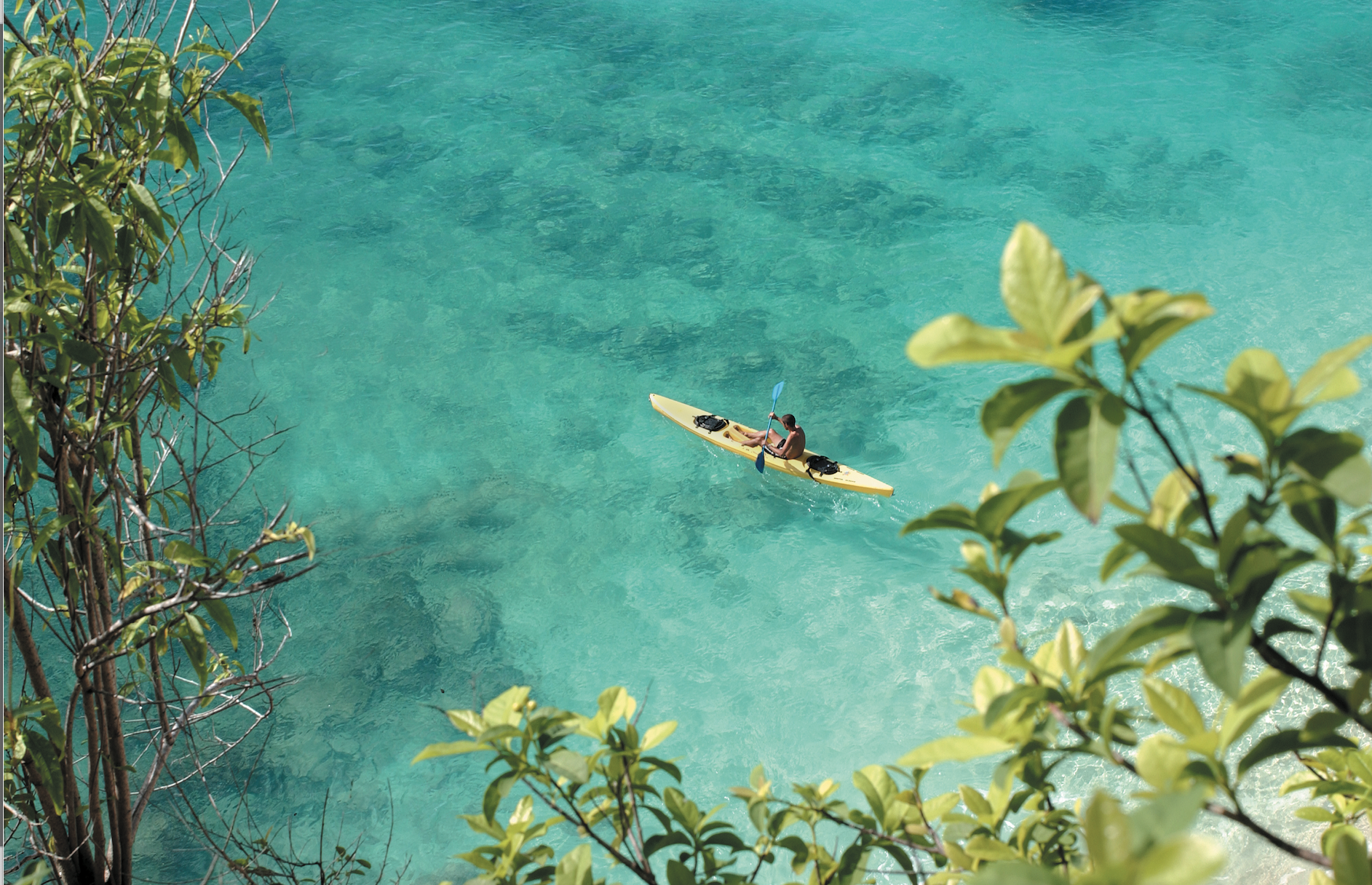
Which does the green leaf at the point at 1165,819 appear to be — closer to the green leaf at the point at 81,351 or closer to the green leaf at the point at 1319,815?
the green leaf at the point at 1319,815

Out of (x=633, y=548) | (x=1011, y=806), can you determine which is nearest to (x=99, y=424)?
(x=1011, y=806)

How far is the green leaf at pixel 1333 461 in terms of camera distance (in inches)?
34.6

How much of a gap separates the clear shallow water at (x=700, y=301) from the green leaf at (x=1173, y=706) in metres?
4.99

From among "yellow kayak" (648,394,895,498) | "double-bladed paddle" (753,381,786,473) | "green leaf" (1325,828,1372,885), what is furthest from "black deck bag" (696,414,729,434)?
"green leaf" (1325,828,1372,885)

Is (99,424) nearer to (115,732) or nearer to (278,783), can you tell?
(115,732)

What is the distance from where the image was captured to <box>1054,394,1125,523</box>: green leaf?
2.93 feet

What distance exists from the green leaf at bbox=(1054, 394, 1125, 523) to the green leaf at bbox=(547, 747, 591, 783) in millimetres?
850

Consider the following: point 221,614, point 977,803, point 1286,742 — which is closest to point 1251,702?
point 1286,742

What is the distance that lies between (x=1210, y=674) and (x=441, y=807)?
558cm

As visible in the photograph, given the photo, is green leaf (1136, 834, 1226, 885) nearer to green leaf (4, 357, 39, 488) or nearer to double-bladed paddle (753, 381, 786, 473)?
green leaf (4, 357, 39, 488)

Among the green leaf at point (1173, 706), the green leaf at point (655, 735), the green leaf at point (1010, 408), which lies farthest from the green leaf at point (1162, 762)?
the green leaf at point (655, 735)

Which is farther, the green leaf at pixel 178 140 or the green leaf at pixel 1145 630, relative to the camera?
the green leaf at pixel 178 140

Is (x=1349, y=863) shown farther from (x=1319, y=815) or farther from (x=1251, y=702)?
(x=1319, y=815)

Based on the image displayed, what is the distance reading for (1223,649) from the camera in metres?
0.89
